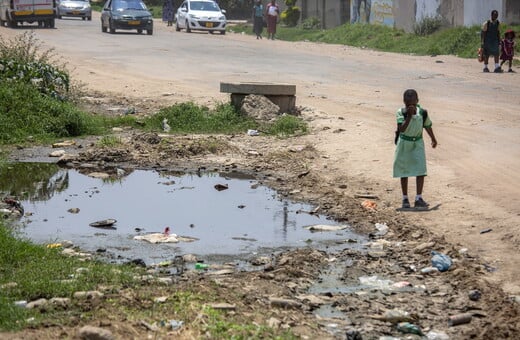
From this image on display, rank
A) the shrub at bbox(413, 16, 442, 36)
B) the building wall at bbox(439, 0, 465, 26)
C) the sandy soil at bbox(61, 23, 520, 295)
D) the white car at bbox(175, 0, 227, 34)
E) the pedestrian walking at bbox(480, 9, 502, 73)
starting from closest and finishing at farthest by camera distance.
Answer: the sandy soil at bbox(61, 23, 520, 295), the pedestrian walking at bbox(480, 9, 502, 73), the building wall at bbox(439, 0, 465, 26), the shrub at bbox(413, 16, 442, 36), the white car at bbox(175, 0, 227, 34)

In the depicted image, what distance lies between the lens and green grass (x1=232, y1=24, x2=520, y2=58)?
32.1 metres

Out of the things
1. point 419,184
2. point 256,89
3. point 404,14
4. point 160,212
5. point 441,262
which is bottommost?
point 160,212

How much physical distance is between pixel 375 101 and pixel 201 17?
2754 cm

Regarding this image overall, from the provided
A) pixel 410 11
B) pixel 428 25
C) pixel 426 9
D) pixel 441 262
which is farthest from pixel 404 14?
pixel 441 262

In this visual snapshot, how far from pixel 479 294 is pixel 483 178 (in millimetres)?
4189

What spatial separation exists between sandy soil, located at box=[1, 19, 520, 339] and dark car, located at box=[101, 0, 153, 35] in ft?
65.0

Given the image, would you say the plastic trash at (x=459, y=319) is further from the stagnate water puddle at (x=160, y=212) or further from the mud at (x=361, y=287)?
the stagnate water puddle at (x=160, y=212)

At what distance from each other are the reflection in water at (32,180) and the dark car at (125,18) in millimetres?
29632

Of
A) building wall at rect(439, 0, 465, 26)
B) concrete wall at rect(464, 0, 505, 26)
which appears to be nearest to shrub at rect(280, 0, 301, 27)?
building wall at rect(439, 0, 465, 26)

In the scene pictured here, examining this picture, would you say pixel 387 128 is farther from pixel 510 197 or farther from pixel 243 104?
pixel 510 197

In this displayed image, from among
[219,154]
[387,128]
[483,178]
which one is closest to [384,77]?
[387,128]

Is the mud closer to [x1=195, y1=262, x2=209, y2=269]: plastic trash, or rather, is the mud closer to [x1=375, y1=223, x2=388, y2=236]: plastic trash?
[x1=375, y1=223, x2=388, y2=236]: plastic trash

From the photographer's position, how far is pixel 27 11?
4412 cm

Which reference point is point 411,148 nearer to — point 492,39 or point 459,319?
point 459,319
